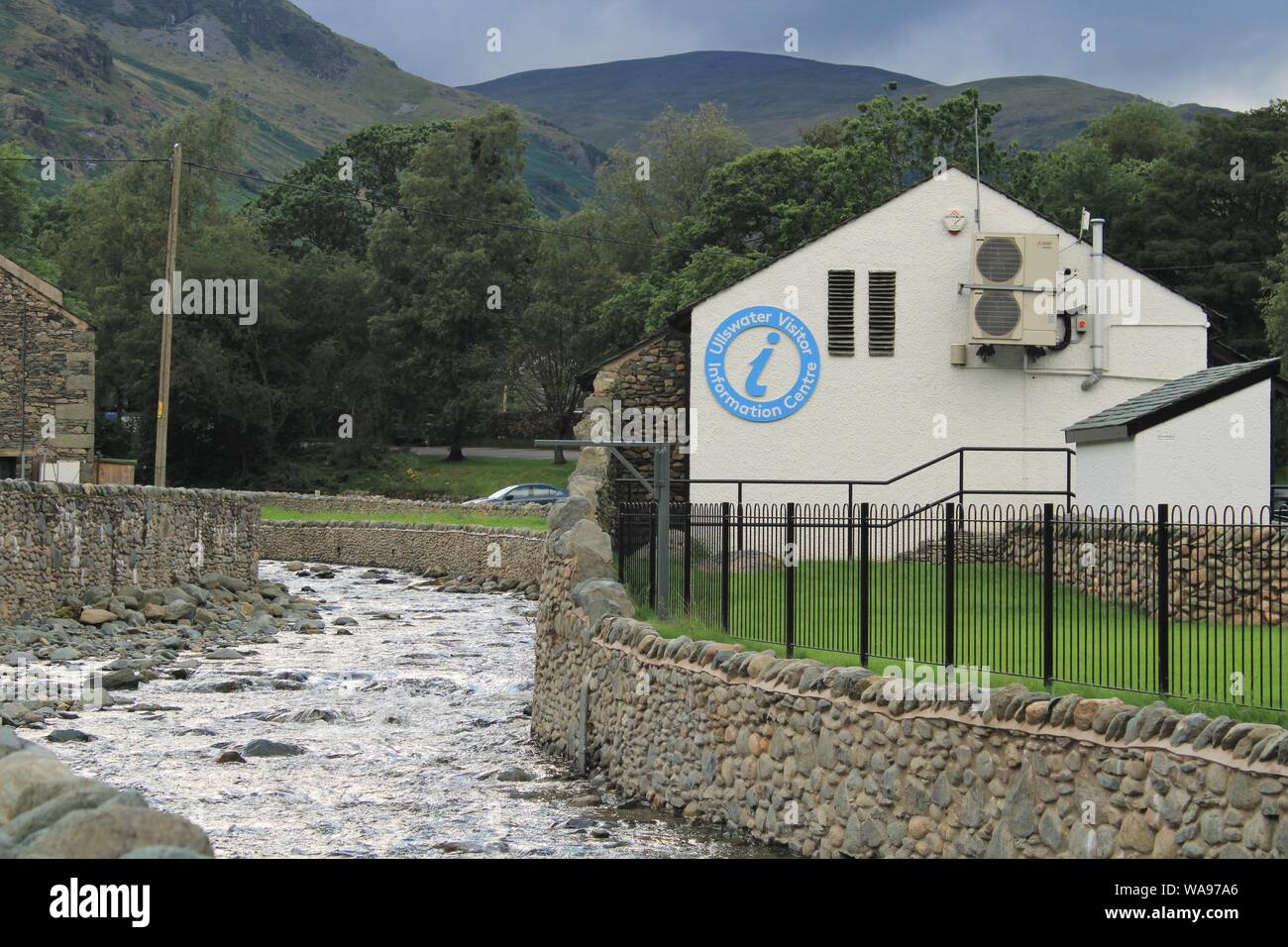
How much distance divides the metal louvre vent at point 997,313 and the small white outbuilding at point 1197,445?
20.8ft

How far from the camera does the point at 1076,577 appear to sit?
11.9m

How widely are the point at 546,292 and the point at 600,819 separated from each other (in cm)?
5434

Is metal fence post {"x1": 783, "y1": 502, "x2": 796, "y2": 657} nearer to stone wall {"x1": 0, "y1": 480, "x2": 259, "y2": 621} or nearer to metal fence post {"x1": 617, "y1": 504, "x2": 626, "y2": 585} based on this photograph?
metal fence post {"x1": 617, "y1": 504, "x2": 626, "y2": 585}

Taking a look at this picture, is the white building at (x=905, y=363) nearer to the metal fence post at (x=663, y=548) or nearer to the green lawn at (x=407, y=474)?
the metal fence post at (x=663, y=548)

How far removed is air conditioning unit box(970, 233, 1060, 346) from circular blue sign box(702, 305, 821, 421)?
285 cm

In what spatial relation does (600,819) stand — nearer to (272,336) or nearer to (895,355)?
(895,355)

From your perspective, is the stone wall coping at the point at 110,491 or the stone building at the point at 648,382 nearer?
the stone wall coping at the point at 110,491

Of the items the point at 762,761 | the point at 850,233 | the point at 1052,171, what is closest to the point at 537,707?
the point at 762,761

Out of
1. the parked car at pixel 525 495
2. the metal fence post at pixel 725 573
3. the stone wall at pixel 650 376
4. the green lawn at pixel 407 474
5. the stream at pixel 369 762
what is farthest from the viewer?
the green lawn at pixel 407 474

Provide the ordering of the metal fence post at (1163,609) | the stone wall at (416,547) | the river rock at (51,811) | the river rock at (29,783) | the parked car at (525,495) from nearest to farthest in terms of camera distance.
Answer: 1. the river rock at (51,811)
2. the river rock at (29,783)
3. the metal fence post at (1163,609)
4. the stone wall at (416,547)
5. the parked car at (525,495)

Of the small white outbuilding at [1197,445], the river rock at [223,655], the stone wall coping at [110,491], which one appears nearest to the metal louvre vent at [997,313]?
the small white outbuilding at [1197,445]

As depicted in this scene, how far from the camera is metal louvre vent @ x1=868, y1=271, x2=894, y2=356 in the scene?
25.4 m

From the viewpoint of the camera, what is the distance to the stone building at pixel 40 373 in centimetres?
3812

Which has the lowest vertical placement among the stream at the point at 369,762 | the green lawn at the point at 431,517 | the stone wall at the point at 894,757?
the stream at the point at 369,762
